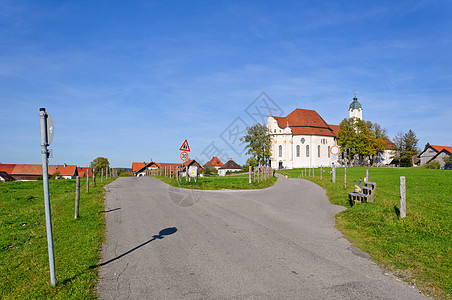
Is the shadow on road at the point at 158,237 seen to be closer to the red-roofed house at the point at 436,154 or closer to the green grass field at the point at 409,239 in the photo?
the green grass field at the point at 409,239

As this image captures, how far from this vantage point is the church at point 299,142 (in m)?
79.0

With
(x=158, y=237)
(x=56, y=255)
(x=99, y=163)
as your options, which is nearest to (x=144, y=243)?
(x=158, y=237)

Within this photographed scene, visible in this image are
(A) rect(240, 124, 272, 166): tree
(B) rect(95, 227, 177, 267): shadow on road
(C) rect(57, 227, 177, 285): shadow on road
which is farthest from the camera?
(A) rect(240, 124, 272, 166): tree

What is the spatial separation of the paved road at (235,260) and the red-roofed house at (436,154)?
82244 millimetres

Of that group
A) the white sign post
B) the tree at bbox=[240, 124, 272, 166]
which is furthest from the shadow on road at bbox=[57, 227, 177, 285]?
the tree at bbox=[240, 124, 272, 166]

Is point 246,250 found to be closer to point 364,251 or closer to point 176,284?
point 176,284

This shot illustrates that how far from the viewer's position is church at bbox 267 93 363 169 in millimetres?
79000

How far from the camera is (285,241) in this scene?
308 inches

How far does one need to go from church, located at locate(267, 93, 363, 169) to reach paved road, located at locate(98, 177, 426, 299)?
68942 mm

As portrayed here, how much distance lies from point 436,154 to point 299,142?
3651 cm

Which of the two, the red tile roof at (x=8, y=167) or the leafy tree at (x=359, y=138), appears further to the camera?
the red tile roof at (x=8, y=167)

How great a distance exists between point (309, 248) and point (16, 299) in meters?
5.73

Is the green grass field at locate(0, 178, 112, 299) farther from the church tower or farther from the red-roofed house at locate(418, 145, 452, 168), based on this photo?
the church tower

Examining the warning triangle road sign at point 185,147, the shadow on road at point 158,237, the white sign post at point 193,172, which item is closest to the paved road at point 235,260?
the shadow on road at point 158,237
